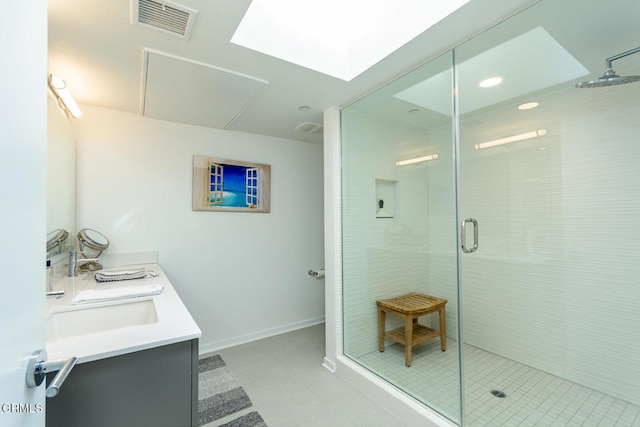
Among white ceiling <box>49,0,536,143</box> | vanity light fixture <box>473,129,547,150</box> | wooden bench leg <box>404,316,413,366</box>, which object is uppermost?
white ceiling <box>49,0,536,143</box>

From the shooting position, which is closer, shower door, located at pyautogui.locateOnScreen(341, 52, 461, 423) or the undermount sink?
the undermount sink

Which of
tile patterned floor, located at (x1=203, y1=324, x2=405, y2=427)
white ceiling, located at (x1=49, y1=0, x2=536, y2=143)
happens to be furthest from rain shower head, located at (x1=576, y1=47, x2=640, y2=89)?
tile patterned floor, located at (x1=203, y1=324, x2=405, y2=427)

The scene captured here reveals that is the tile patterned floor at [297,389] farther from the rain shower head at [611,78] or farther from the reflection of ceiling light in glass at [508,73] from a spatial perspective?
the rain shower head at [611,78]

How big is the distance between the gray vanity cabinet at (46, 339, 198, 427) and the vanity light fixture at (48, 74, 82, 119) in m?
1.69

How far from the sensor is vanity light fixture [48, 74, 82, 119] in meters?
1.74

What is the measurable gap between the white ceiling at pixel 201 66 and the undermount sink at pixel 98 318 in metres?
1.41

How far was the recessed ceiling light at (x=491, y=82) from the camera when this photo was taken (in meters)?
1.91

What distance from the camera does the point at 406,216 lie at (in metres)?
2.42

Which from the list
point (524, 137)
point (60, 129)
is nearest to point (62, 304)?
point (60, 129)

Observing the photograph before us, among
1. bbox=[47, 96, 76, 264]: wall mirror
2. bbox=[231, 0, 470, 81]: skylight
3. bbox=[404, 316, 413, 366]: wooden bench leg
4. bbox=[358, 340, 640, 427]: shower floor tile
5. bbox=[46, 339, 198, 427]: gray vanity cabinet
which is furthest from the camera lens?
bbox=[404, 316, 413, 366]: wooden bench leg

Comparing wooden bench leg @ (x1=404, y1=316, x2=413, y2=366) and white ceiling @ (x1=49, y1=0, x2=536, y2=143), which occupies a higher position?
white ceiling @ (x1=49, y1=0, x2=536, y2=143)

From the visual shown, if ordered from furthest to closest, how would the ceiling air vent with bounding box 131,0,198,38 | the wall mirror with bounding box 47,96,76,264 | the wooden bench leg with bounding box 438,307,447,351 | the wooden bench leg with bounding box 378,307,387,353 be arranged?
1. the wooden bench leg with bounding box 378,307,387,353
2. the wooden bench leg with bounding box 438,307,447,351
3. the wall mirror with bounding box 47,96,76,264
4. the ceiling air vent with bounding box 131,0,198,38

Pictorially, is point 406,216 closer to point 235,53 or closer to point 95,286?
point 235,53

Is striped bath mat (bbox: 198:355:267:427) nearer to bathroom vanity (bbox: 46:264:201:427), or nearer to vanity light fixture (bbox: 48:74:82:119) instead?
bathroom vanity (bbox: 46:264:201:427)
